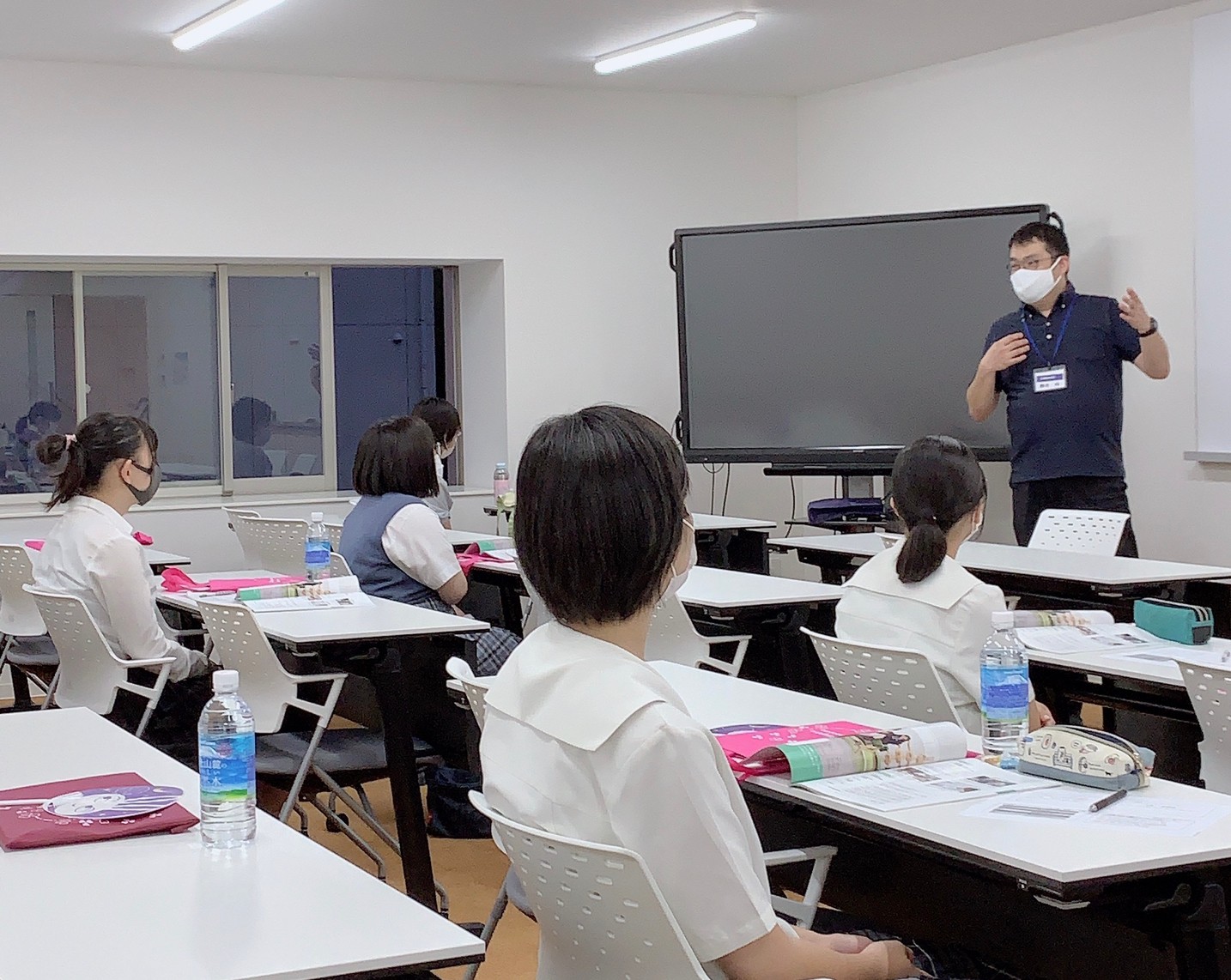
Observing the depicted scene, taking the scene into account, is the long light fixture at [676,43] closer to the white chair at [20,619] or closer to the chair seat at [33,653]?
the white chair at [20,619]

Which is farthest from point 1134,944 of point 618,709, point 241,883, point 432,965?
point 241,883

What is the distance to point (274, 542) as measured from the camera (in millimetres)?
6273

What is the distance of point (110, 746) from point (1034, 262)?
447 centimetres

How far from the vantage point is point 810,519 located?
7.41 m

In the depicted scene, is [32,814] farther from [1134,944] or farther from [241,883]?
[1134,944]

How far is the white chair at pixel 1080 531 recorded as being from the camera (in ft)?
16.9

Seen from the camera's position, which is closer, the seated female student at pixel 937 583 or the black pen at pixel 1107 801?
the black pen at pixel 1107 801

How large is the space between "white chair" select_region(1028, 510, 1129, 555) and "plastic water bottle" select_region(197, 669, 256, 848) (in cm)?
371

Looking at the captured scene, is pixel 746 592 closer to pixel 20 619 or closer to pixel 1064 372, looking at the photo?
pixel 1064 372

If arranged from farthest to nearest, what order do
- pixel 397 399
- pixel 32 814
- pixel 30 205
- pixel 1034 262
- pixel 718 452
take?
pixel 397 399 < pixel 718 452 < pixel 30 205 < pixel 1034 262 < pixel 32 814

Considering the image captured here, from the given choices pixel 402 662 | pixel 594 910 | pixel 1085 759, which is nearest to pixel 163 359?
pixel 402 662

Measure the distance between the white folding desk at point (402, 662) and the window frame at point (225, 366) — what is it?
3.87 m

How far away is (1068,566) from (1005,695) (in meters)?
2.25

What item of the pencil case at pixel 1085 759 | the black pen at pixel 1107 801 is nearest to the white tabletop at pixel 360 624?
the pencil case at pixel 1085 759
